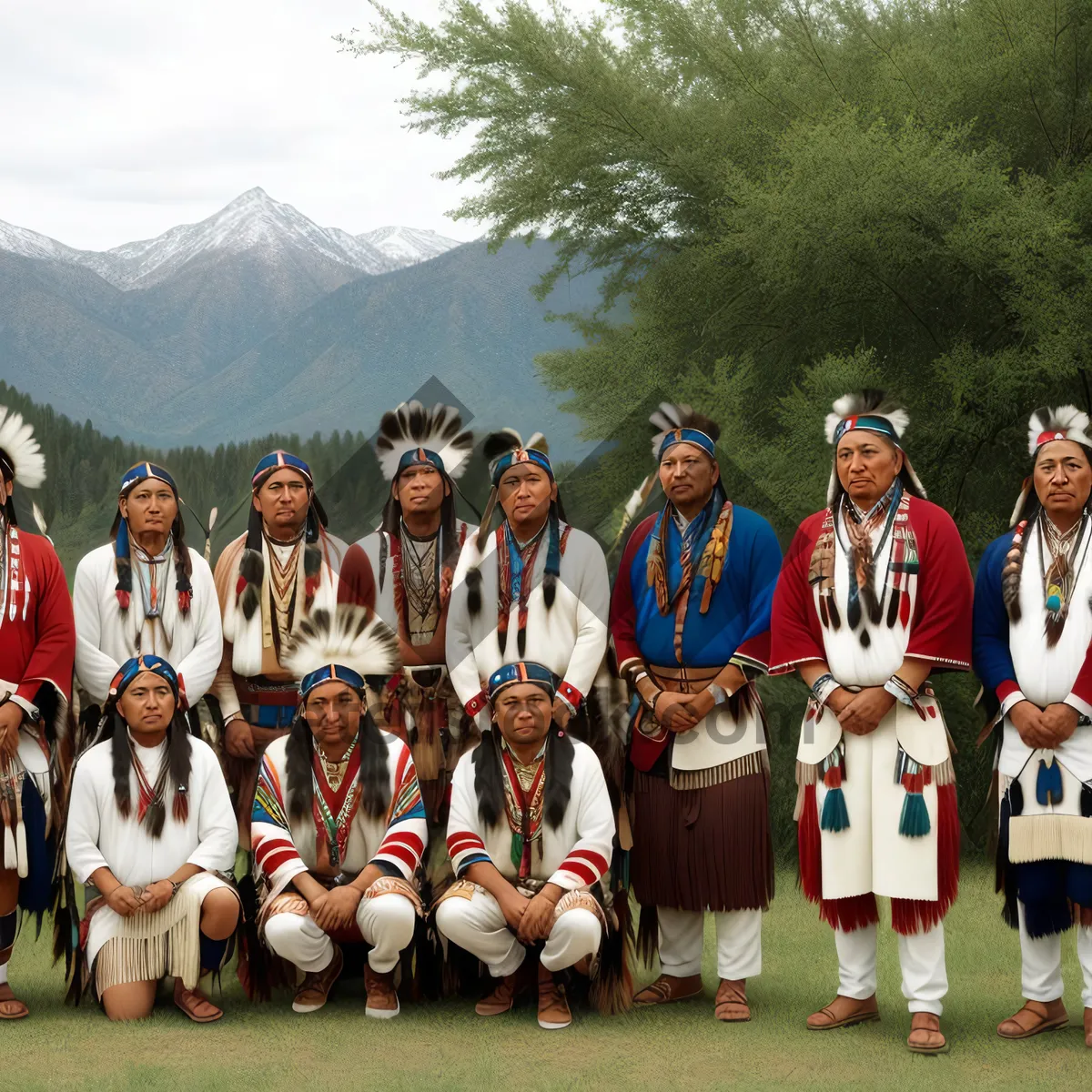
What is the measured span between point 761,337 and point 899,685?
15.8 ft

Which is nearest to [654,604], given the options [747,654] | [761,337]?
[747,654]

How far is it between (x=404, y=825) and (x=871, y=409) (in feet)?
5.92

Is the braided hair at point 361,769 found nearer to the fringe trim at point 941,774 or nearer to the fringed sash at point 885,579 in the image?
the fringed sash at point 885,579

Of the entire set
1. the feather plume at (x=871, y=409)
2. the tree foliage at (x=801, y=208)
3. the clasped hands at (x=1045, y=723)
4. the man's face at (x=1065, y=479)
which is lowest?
the clasped hands at (x=1045, y=723)

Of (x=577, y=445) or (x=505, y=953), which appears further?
(x=577, y=445)

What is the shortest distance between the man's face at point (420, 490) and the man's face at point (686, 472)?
2.42 ft

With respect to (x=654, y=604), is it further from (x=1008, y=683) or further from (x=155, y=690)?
(x=155, y=690)

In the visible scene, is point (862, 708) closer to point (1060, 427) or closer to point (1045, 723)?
point (1045, 723)

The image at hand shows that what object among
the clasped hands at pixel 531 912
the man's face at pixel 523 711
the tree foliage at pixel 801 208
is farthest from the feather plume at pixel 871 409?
the tree foliage at pixel 801 208

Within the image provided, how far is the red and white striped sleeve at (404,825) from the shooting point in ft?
Answer: 13.5

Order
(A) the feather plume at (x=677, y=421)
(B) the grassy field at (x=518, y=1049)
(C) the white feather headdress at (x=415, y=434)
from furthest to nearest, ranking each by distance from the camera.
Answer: (C) the white feather headdress at (x=415, y=434) → (A) the feather plume at (x=677, y=421) → (B) the grassy field at (x=518, y=1049)

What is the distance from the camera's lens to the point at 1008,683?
3908 mm

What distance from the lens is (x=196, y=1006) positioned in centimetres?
404

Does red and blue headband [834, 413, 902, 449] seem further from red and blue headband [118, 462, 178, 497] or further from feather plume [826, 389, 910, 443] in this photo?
red and blue headband [118, 462, 178, 497]
